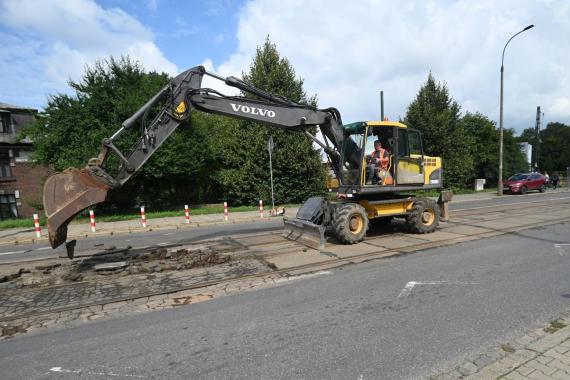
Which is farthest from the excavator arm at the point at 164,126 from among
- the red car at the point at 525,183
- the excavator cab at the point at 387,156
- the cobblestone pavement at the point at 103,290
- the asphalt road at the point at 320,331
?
the red car at the point at 525,183

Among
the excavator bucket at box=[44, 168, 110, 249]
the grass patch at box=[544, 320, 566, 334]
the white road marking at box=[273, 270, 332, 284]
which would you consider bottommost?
the grass patch at box=[544, 320, 566, 334]

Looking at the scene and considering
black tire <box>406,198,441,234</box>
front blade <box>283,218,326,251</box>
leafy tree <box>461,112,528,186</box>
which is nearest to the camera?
front blade <box>283,218,326,251</box>

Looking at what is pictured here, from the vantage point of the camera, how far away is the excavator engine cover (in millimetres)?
7703

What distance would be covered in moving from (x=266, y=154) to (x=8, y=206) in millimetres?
21677

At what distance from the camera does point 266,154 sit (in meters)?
18.9

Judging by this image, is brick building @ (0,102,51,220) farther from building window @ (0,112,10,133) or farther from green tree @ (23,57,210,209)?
green tree @ (23,57,210,209)

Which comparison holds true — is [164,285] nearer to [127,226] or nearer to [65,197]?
[65,197]

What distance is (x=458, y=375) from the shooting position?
287cm

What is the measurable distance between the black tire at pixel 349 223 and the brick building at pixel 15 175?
2554 cm

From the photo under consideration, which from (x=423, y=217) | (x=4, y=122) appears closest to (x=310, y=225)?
(x=423, y=217)

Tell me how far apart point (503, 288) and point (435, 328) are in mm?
1978

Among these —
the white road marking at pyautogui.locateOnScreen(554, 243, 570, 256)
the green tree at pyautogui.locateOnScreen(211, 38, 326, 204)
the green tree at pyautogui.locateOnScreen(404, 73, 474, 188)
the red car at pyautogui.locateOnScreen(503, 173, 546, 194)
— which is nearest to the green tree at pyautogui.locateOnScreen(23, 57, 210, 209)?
the green tree at pyautogui.locateOnScreen(211, 38, 326, 204)

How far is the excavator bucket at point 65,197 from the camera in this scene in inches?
226

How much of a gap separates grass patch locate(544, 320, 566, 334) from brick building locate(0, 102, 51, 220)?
29695 millimetres
